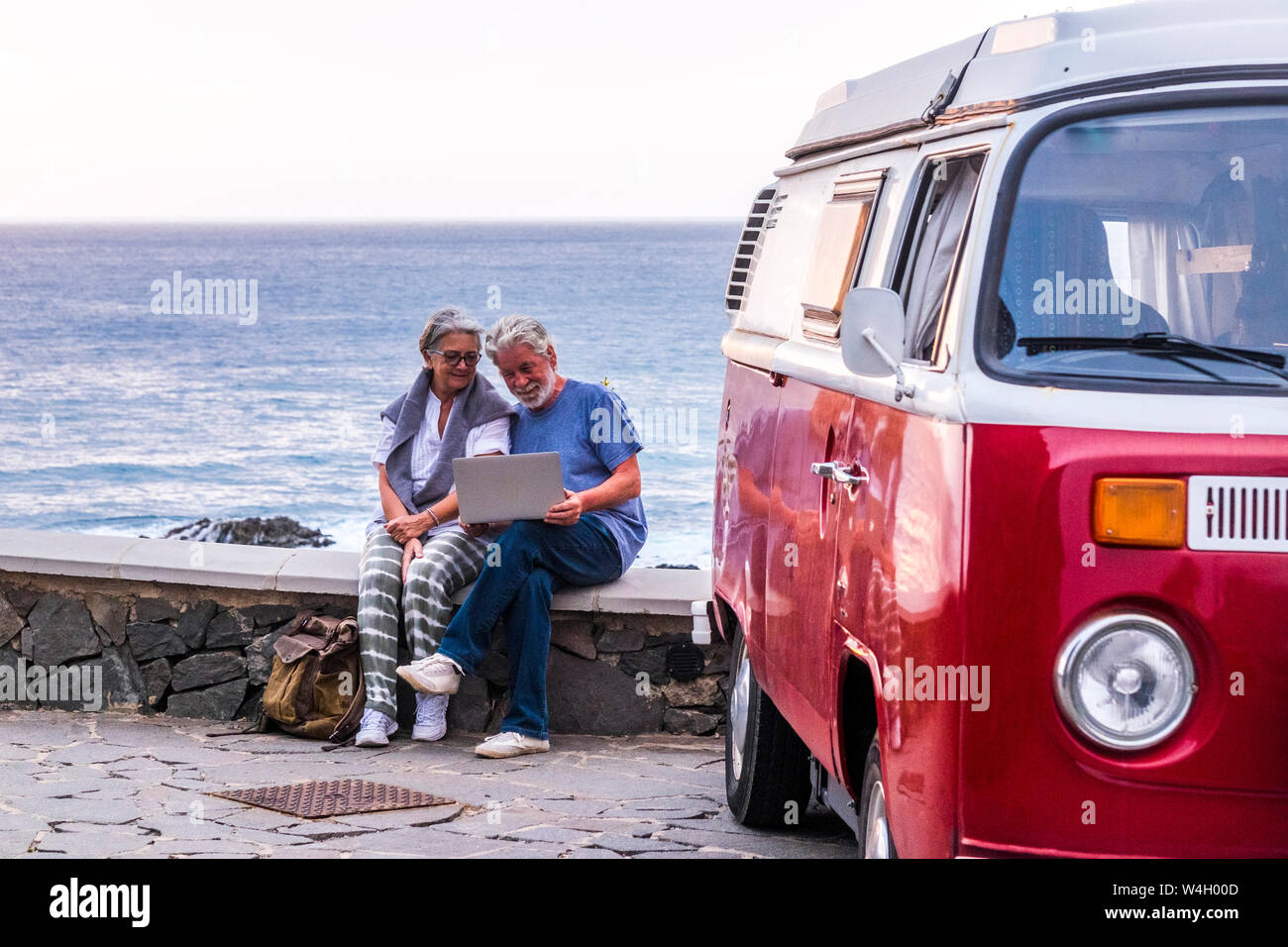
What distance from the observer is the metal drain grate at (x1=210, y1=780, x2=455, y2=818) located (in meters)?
5.67

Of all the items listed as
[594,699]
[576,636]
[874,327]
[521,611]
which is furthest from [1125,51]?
[594,699]

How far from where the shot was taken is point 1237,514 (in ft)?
9.07

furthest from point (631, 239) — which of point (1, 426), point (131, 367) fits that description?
point (1, 426)

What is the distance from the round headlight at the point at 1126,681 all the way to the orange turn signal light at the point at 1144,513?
0.14 metres

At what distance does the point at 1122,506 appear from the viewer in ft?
9.07

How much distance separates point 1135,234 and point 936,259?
0.41 metres

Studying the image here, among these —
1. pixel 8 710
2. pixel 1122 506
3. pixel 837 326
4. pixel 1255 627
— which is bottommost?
pixel 8 710

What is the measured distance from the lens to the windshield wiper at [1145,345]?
2.97m

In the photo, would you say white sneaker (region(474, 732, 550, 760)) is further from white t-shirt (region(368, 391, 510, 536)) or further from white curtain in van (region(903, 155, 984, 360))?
white curtain in van (region(903, 155, 984, 360))

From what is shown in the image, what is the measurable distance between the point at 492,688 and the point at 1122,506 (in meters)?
4.94

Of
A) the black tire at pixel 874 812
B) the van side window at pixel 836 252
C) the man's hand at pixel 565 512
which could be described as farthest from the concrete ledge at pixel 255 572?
the black tire at pixel 874 812
